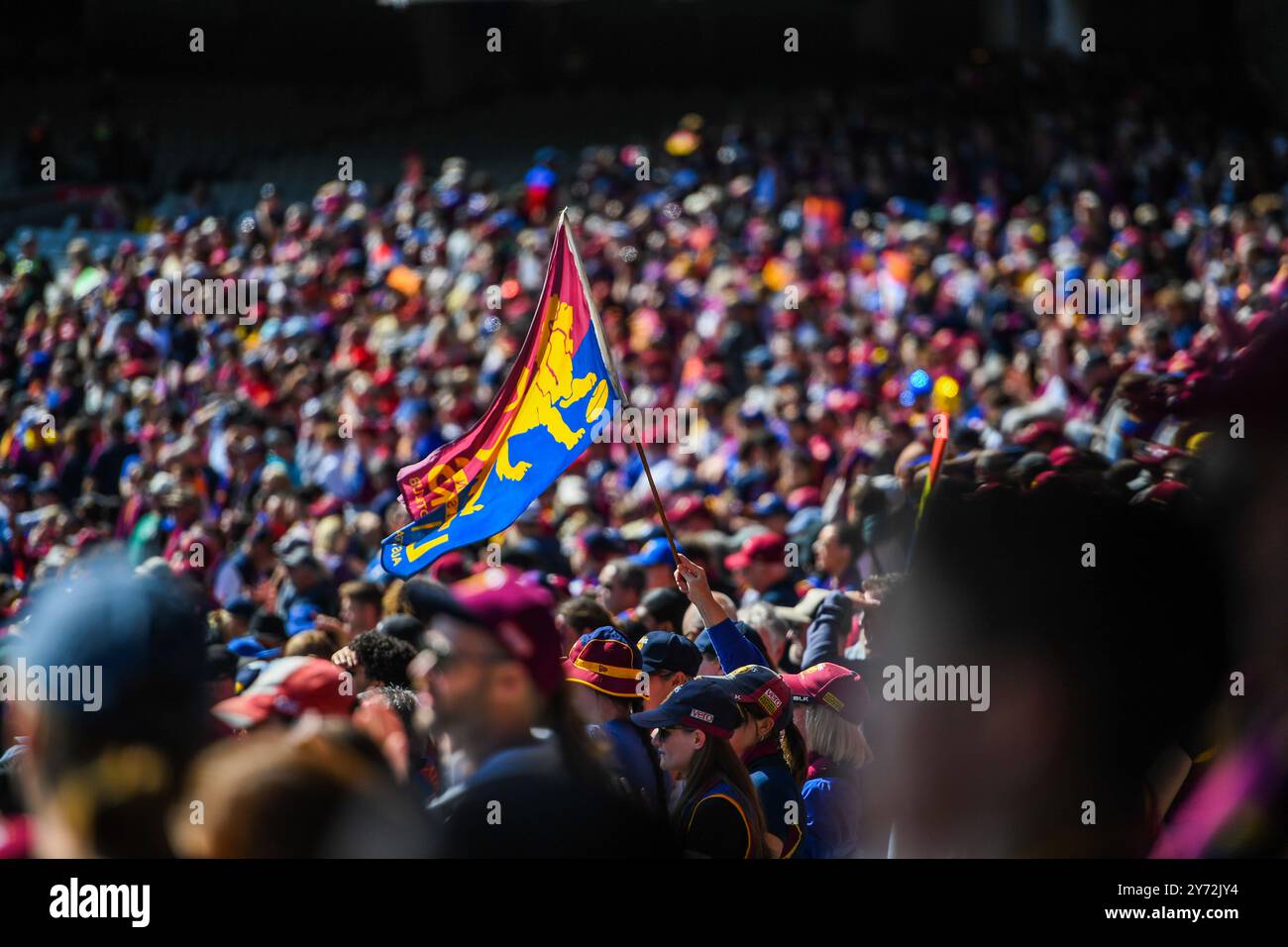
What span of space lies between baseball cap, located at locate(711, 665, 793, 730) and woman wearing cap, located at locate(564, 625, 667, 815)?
289 millimetres

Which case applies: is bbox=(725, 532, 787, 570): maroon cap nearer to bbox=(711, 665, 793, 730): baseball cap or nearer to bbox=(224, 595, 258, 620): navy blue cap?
bbox=(224, 595, 258, 620): navy blue cap

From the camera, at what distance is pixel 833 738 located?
175 inches

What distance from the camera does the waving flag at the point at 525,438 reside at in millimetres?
5289

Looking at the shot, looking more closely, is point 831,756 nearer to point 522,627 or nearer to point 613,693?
point 613,693

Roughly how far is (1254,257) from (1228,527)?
7.80 m

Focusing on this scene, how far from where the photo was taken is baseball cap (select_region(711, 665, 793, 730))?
4191 millimetres

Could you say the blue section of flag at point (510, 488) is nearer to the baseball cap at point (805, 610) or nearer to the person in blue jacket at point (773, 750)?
the baseball cap at point (805, 610)

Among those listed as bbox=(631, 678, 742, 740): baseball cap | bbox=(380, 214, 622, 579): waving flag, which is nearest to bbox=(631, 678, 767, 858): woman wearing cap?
bbox=(631, 678, 742, 740): baseball cap

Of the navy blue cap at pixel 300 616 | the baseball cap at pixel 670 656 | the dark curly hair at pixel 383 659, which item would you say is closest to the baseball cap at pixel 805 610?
the baseball cap at pixel 670 656

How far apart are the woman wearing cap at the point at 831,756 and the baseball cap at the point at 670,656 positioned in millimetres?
278

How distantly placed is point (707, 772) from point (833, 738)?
0.59 metres

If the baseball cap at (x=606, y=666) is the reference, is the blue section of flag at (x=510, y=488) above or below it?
above

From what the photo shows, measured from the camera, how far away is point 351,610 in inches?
250
